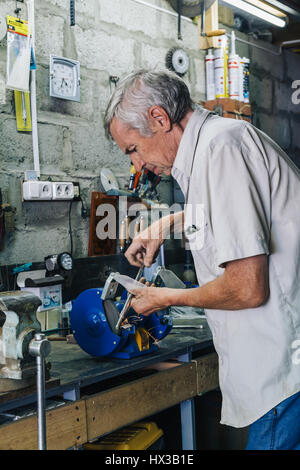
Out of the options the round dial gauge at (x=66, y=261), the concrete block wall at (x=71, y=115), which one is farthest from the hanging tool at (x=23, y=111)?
the round dial gauge at (x=66, y=261)

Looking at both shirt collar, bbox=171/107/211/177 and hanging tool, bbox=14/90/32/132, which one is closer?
shirt collar, bbox=171/107/211/177

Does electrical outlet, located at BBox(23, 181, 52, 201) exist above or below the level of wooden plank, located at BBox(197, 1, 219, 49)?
below

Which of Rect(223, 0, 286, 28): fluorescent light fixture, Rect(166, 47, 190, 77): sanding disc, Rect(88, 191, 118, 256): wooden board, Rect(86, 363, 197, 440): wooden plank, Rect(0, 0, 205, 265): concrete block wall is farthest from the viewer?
Rect(166, 47, 190, 77): sanding disc

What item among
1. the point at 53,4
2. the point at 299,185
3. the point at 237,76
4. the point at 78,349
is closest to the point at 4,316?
the point at 78,349

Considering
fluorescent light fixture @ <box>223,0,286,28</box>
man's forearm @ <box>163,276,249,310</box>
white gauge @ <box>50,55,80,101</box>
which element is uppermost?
fluorescent light fixture @ <box>223,0,286,28</box>

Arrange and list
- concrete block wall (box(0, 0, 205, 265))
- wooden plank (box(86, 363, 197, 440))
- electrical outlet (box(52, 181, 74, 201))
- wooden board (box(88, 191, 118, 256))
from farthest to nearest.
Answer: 1. wooden board (box(88, 191, 118, 256))
2. electrical outlet (box(52, 181, 74, 201))
3. concrete block wall (box(0, 0, 205, 265))
4. wooden plank (box(86, 363, 197, 440))

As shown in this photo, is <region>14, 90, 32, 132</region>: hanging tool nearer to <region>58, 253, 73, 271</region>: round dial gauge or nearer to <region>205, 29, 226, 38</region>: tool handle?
<region>58, 253, 73, 271</region>: round dial gauge

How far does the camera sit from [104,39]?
287 cm

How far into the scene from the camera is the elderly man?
49.8 inches

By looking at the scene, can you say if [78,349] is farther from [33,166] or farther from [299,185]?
[299,185]

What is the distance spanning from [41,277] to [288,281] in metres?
1.36

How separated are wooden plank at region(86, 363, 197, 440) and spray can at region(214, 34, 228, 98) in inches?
74.1

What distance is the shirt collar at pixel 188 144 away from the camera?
144cm

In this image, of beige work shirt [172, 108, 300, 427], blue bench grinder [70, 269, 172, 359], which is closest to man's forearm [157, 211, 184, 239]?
blue bench grinder [70, 269, 172, 359]
